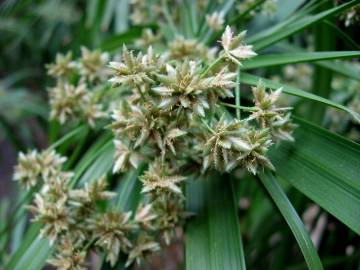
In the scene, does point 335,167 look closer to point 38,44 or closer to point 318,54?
point 318,54

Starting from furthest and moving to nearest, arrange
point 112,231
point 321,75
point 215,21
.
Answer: point 321,75
point 215,21
point 112,231

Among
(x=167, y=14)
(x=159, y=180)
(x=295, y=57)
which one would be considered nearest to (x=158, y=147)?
(x=159, y=180)

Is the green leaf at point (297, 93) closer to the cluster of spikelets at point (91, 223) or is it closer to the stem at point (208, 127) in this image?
the stem at point (208, 127)

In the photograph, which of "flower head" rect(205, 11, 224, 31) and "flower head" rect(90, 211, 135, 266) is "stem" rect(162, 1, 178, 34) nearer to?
"flower head" rect(205, 11, 224, 31)

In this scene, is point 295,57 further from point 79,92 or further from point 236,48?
point 79,92

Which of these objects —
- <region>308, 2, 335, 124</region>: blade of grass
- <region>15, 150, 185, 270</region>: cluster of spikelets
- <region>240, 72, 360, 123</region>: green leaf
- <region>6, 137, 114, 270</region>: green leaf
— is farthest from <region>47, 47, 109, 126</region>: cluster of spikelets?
<region>308, 2, 335, 124</region>: blade of grass

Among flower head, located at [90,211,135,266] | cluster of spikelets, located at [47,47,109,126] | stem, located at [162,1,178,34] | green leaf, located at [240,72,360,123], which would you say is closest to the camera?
green leaf, located at [240,72,360,123]
